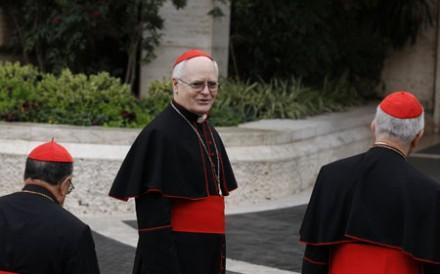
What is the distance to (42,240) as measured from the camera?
403cm

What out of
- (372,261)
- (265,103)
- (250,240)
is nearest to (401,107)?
(372,261)

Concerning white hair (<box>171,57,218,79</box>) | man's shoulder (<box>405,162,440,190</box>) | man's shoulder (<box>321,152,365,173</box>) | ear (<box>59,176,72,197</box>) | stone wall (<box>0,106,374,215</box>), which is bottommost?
stone wall (<box>0,106,374,215</box>)

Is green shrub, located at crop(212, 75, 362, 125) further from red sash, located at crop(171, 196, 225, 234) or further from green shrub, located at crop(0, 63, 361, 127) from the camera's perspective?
red sash, located at crop(171, 196, 225, 234)

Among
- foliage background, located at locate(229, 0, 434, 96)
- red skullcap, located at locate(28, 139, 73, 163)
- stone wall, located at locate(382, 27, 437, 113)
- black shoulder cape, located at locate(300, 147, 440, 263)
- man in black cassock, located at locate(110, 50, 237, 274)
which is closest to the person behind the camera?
red skullcap, located at locate(28, 139, 73, 163)

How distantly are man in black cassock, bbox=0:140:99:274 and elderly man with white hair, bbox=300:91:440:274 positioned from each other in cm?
98

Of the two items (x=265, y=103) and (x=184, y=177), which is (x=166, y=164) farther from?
(x=265, y=103)

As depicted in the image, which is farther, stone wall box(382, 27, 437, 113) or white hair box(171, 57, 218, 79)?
stone wall box(382, 27, 437, 113)

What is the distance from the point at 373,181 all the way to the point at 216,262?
4.11ft

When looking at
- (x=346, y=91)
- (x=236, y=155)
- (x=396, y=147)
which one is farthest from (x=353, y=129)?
(x=396, y=147)

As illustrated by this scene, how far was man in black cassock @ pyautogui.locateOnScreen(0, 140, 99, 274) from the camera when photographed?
159 inches

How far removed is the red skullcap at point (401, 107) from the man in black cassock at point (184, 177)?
3.85 feet

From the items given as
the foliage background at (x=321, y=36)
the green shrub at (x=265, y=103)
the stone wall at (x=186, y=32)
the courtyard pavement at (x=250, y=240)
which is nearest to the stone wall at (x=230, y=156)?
the courtyard pavement at (x=250, y=240)

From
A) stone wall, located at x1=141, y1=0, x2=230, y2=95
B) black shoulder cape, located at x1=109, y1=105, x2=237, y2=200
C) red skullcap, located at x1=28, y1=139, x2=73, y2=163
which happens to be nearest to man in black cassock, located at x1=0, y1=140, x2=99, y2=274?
red skullcap, located at x1=28, y1=139, x2=73, y2=163

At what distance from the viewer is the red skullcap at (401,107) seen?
14.5ft
